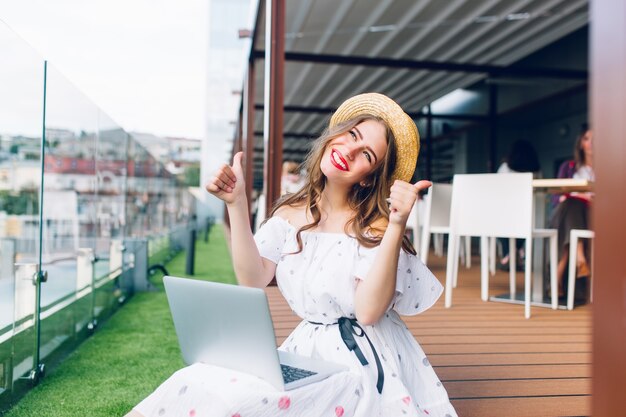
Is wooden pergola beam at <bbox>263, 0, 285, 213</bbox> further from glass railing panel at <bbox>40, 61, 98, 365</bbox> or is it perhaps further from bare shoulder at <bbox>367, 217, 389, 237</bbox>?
bare shoulder at <bbox>367, 217, 389, 237</bbox>

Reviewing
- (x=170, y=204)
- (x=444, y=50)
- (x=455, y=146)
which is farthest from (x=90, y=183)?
(x=455, y=146)

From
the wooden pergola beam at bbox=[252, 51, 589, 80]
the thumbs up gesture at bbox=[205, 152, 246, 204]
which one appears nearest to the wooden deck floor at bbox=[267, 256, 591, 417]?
the thumbs up gesture at bbox=[205, 152, 246, 204]

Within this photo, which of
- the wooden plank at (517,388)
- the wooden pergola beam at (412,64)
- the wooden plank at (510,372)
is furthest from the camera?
the wooden pergola beam at (412,64)

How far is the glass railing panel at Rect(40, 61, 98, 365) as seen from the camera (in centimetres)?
260

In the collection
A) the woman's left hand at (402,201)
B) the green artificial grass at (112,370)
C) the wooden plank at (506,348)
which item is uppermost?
the woman's left hand at (402,201)

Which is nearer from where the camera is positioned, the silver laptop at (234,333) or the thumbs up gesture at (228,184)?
the silver laptop at (234,333)

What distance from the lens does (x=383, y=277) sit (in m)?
1.22

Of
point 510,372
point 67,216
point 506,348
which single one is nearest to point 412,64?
point 67,216

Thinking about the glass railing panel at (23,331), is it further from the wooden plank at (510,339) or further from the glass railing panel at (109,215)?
the wooden plank at (510,339)

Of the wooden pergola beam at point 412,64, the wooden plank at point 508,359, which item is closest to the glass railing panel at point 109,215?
the wooden plank at point 508,359

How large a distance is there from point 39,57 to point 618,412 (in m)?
2.41

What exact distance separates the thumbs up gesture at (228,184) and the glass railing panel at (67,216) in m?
1.48

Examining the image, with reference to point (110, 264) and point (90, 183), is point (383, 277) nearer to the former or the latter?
point (90, 183)

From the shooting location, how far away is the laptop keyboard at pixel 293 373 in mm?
1107
